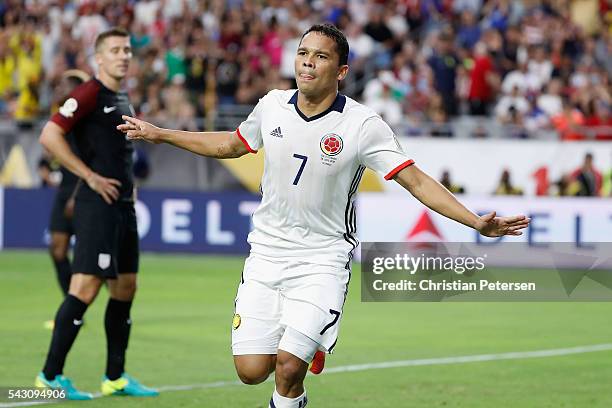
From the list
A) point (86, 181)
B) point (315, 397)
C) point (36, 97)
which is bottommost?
point (315, 397)

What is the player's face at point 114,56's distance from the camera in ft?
31.8

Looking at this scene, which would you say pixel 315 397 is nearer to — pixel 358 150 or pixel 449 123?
pixel 358 150

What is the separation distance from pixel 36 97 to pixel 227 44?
152 inches

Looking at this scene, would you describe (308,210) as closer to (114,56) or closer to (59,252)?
(114,56)

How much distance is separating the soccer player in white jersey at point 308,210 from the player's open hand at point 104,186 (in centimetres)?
226

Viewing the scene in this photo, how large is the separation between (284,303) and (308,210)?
543 mm

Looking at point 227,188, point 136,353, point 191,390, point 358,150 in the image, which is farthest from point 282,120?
point 227,188

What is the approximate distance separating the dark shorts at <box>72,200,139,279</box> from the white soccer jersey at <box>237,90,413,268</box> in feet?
7.71

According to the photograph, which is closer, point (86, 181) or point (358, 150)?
point (358, 150)

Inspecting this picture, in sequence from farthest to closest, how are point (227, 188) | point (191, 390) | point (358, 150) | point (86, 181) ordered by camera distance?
point (227, 188)
point (191, 390)
point (86, 181)
point (358, 150)

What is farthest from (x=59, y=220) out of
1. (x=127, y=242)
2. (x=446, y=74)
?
(x=446, y=74)

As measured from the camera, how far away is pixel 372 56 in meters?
25.5

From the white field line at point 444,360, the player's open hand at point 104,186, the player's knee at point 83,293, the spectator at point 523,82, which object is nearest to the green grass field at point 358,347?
the white field line at point 444,360

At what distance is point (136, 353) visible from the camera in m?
12.2
